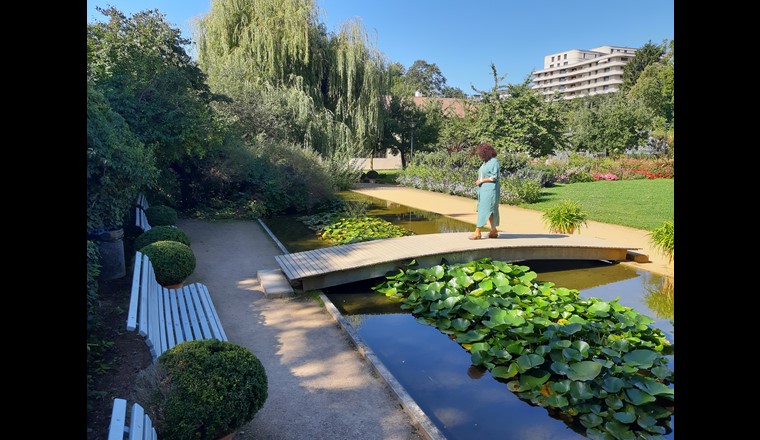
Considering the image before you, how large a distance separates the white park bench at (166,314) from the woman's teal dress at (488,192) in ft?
17.1

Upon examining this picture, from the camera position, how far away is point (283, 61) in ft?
71.3

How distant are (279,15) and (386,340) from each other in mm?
19156

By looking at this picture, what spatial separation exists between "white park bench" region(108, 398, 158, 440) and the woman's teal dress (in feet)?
23.4

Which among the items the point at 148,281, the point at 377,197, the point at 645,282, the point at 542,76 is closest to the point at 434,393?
the point at 148,281

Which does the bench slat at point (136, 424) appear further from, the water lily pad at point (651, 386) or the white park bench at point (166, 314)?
the water lily pad at point (651, 386)

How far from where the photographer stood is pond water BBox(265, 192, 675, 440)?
4.06 m

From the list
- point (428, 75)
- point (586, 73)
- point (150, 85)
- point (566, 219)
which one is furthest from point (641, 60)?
point (150, 85)

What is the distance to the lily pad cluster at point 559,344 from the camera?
13.5 feet

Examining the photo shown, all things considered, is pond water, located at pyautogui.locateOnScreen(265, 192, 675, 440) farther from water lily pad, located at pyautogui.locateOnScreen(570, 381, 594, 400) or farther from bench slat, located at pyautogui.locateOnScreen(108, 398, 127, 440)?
bench slat, located at pyautogui.locateOnScreen(108, 398, 127, 440)

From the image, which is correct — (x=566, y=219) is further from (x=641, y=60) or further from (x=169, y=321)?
(x=641, y=60)

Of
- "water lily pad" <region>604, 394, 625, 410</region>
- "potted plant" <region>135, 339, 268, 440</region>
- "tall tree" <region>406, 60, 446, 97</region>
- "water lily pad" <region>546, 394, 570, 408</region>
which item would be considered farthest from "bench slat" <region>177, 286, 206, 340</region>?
"tall tree" <region>406, 60, 446, 97</region>
